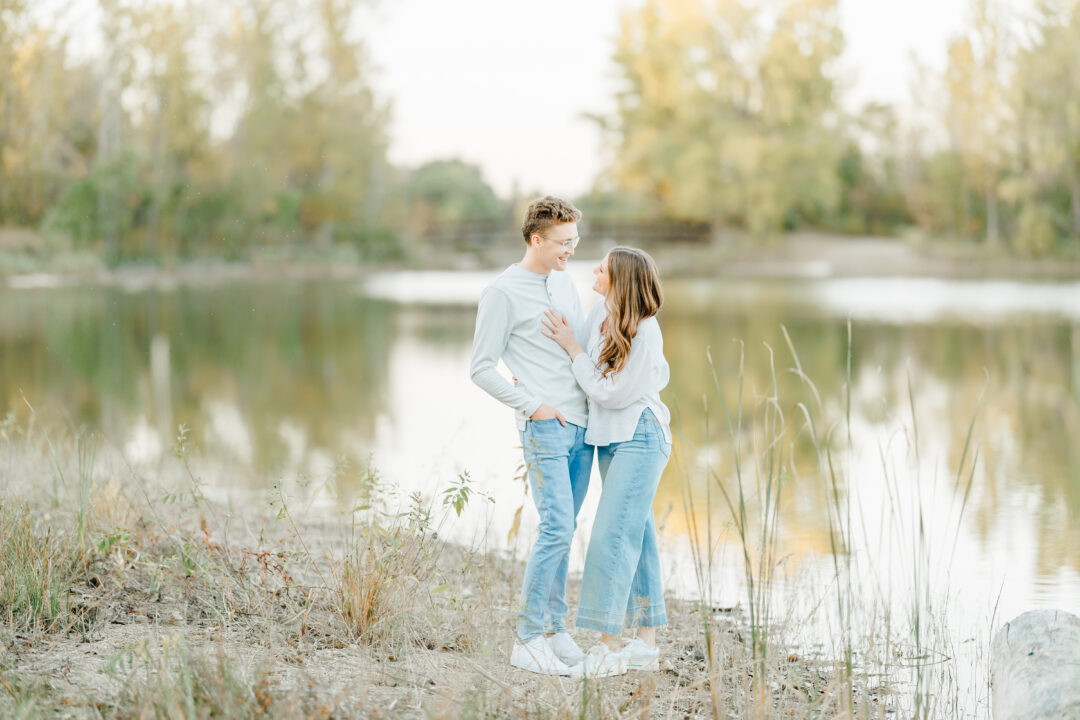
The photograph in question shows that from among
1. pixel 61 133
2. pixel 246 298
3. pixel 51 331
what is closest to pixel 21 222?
pixel 61 133

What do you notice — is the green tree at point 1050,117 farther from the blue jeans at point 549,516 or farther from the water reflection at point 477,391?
the blue jeans at point 549,516

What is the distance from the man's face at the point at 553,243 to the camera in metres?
3.67

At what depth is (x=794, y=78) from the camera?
41312 mm

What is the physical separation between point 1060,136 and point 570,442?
38169mm

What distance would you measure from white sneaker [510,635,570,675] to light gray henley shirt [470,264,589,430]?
725 mm

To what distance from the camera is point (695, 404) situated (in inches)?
495

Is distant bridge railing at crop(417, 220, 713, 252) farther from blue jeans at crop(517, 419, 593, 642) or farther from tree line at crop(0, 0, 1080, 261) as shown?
blue jeans at crop(517, 419, 593, 642)

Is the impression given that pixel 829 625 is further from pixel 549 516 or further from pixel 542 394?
pixel 542 394

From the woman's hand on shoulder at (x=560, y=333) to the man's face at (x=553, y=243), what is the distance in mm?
169

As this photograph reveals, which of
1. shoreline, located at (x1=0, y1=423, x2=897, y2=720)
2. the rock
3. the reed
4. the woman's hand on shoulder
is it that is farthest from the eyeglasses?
the rock

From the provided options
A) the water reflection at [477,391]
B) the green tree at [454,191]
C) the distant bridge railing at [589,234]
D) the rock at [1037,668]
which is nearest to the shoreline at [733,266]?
the distant bridge railing at [589,234]

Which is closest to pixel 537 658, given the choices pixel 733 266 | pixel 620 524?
pixel 620 524

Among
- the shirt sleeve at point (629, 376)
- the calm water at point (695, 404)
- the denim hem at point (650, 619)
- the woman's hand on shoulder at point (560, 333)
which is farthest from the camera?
the calm water at point (695, 404)

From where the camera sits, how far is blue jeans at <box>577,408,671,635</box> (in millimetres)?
3680
